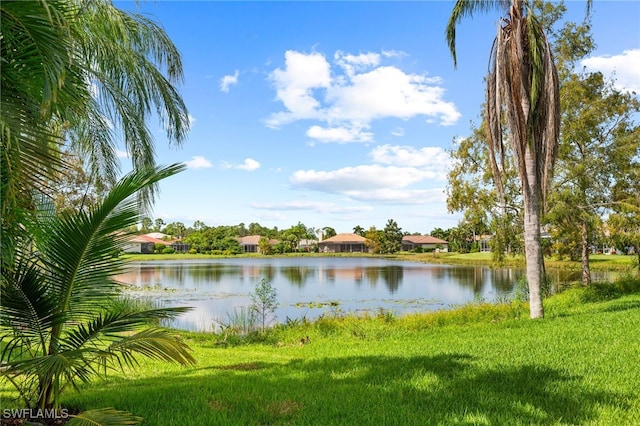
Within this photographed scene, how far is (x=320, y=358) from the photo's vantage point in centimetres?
754

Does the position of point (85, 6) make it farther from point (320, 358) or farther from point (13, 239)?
point (320, 358)

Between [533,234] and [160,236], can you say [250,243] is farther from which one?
[533,234]

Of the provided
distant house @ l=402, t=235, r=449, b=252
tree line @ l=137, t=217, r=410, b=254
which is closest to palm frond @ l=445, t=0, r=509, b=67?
tree line @ l=137, t=217, r=410, b=254

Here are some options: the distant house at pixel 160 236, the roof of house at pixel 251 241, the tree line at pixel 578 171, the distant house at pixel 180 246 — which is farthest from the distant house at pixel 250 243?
the tree line at pixel 578 171

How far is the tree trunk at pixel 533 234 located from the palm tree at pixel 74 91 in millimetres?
7513

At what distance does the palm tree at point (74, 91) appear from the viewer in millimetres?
3086

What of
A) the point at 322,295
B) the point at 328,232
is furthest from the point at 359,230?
the point at 322,295

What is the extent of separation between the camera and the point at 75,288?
4117 millimetres

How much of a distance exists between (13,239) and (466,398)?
4.31 m

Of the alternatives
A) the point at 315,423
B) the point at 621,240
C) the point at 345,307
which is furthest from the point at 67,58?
the point at 621,240

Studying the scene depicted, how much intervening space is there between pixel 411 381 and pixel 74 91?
14.7 feet

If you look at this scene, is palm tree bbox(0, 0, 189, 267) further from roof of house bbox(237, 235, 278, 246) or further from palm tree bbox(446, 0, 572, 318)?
roof of house bbox(237, 235, 278, 246)

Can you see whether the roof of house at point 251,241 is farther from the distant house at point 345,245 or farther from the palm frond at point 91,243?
the palm frond at point 91,243

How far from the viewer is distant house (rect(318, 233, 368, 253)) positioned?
Result: 87.4 metres
